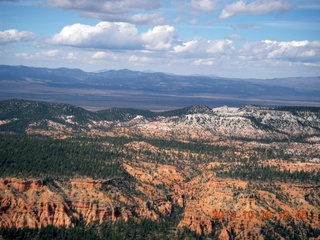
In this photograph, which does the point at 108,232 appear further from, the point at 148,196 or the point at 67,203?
the point at 148,196

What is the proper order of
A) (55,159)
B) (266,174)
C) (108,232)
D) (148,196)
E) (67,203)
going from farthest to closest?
1. (266,174)
2. (55,159)
3. (148,196)
4. (67,203)
5. (108,232)

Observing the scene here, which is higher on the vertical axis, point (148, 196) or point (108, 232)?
point (148, 196)

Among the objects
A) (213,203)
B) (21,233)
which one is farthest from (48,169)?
(213,203)

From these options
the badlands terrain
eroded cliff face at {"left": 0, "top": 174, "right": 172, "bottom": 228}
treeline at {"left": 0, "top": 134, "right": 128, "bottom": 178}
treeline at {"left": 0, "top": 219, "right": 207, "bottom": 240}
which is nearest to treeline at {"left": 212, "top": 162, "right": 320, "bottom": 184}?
the badlands terrain

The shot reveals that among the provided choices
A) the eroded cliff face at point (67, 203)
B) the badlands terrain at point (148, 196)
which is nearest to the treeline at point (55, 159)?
the badlands terrain at point (148, 196)

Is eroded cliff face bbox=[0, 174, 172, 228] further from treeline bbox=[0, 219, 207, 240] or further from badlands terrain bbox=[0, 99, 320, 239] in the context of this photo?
treeline bbox=[0, 219, 207, 240]

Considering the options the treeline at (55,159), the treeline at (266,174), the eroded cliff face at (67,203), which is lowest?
the eroded cliff face at (67,203)

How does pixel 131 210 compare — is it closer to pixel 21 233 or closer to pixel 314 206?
pixel 21 233

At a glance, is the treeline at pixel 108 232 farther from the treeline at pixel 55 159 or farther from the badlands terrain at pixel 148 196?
the treeline at pixel 55 159

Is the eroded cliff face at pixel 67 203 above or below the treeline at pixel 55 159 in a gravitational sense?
below

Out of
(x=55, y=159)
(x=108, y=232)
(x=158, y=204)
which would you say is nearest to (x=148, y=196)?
(x=158, y=204)
